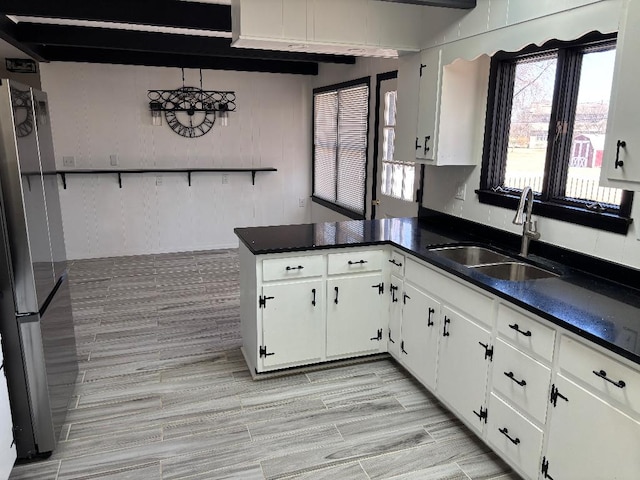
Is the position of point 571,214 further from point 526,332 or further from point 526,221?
point 526,332

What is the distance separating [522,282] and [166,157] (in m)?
4.93

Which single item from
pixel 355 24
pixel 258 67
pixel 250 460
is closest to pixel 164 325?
pixel 250 460

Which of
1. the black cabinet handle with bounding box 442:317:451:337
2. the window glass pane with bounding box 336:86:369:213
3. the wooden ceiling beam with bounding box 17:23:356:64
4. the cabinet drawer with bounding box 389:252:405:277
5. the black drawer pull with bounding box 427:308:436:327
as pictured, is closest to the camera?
the black cabinet handle with bounding box 442:317:451:337

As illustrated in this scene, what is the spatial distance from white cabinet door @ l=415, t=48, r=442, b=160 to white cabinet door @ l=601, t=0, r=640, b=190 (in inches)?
50.2

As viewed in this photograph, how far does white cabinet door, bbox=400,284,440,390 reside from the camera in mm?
2738

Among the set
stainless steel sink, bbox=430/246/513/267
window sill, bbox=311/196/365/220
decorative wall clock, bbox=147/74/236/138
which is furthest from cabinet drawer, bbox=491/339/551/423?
decorative wall clock, bbox=147/74/236/138

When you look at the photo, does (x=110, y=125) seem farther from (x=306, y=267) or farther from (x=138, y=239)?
(x=306, y=267)

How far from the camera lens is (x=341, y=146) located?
547 cm

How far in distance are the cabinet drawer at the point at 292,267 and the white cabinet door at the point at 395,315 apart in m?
0.50

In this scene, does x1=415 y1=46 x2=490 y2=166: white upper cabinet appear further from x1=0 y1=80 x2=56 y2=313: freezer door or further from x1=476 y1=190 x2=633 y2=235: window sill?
x1=0 y1=80 x2=56 y2=313: freezer door

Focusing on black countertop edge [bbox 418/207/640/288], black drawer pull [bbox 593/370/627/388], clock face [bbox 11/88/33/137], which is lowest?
black drawer pull [bbox 593/370/627/388]

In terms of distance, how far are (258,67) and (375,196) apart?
8.31 feet

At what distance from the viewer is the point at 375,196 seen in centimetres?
468

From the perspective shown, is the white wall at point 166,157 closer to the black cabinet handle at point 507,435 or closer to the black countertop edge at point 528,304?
the black countertop edge at point 528,304
